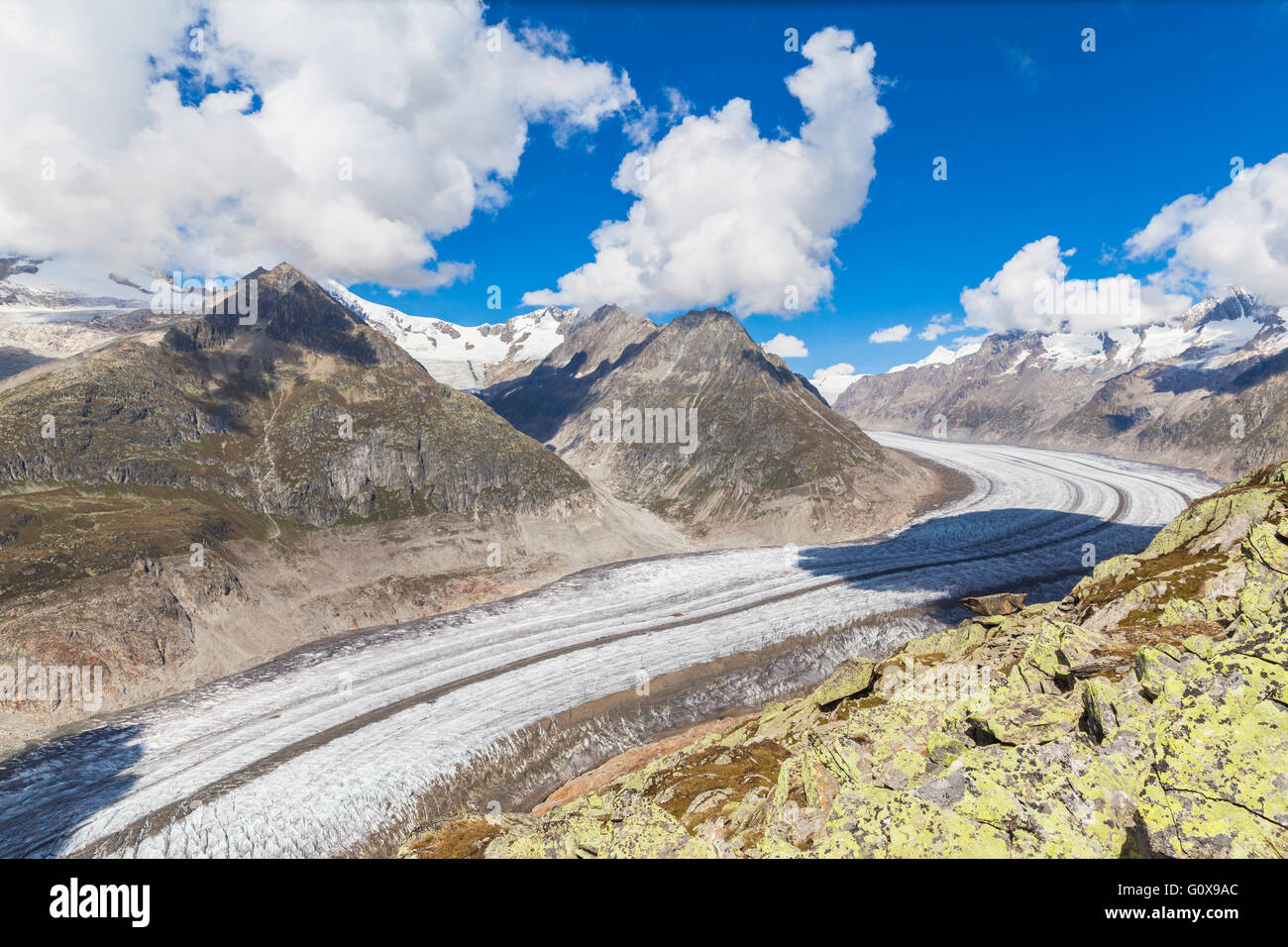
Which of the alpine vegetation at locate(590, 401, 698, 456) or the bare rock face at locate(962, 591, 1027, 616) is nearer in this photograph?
the bare rock face at locate(962, 591, 1027, 616)

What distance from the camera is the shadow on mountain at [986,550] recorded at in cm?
5978

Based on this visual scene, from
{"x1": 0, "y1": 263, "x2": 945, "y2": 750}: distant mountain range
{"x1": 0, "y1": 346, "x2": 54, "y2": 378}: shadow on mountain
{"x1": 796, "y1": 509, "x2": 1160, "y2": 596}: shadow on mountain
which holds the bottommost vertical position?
{"x1": 796, "y1": 509, "x2": 1160, "y2": 596}: shadow on mountain

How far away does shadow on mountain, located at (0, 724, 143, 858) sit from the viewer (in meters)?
27.7

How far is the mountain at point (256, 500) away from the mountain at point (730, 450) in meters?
16.7

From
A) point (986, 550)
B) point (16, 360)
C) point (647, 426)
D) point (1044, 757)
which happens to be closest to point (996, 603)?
point (1044, 757)

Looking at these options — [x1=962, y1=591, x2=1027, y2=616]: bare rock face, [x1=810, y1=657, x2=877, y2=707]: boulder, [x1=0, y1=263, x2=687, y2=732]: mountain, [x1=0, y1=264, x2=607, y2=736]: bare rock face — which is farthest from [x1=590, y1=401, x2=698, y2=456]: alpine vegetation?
[x1=810, y1=657, x2=877, y2=707]: boulder

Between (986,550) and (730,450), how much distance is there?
165ft

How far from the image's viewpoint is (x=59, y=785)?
31.1 meters

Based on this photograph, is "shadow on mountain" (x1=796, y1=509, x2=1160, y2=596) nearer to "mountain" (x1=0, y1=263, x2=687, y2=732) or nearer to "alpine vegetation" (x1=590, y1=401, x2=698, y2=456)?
"mountain" (x1=0, y1=263, x2=687, y2=732)

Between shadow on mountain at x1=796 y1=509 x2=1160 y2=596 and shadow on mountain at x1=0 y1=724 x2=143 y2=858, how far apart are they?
60780 mm

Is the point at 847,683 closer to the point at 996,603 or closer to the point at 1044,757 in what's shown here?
the point at 1044,757

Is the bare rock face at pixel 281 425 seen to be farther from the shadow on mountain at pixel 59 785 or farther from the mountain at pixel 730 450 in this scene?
the shadow on mountain at pixel 59 785

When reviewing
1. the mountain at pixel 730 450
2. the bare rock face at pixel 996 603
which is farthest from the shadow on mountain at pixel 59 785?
the mountain at pixel 730 450
